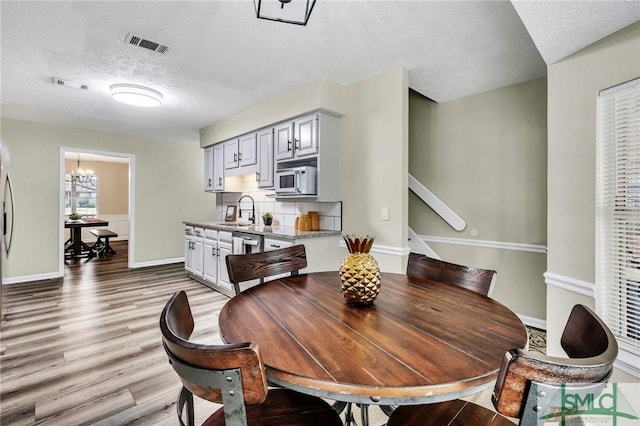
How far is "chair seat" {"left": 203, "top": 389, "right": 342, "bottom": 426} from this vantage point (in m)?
0.98

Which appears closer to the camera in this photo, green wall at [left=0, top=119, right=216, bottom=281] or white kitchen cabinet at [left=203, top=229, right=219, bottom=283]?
white kitchen cabinet at [left=203, top=229, right=219, bottom=283]

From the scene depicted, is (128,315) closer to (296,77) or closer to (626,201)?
(296,77)

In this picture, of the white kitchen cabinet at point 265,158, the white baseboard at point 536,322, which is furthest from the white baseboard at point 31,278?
the white baseboard at point 536,322

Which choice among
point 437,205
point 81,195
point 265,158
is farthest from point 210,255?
point 81,195

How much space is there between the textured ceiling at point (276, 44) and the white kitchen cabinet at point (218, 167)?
1199mm

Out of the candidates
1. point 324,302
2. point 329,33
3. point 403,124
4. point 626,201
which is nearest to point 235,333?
point 324,302

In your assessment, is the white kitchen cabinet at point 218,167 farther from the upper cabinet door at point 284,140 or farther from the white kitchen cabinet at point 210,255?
the upper cabinet door at point 284,140

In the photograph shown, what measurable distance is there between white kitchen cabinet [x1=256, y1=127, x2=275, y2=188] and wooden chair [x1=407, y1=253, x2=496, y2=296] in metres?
2.42

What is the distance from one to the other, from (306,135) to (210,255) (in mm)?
A: 2256

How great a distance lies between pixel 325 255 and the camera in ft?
10.5

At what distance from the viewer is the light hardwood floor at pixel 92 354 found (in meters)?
1.75

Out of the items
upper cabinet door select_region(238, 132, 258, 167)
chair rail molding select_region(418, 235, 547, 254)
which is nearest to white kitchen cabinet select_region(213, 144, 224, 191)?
upper cabinet door select_region(238, 132, 258, 167)

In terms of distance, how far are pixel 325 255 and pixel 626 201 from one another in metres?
2.31

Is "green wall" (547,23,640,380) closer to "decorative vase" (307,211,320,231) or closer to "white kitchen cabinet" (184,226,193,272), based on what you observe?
"decorative vase" (307,211,320,231)
